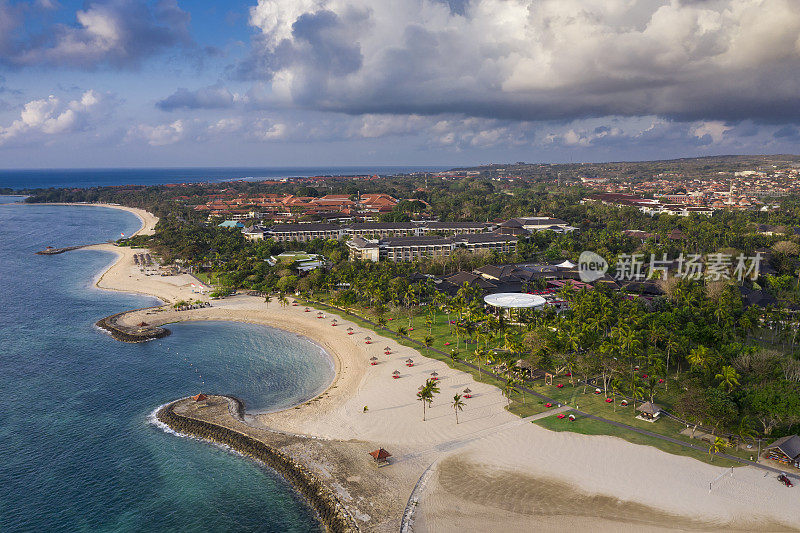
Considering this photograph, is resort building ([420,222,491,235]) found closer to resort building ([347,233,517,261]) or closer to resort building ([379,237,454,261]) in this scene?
resort building ([347,233,517,261])

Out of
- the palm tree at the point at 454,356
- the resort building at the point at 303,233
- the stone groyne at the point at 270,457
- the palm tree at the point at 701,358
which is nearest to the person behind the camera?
the stone groyne at the point at 270,457

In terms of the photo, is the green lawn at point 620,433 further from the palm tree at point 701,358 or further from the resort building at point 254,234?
the resort building at point 254,234

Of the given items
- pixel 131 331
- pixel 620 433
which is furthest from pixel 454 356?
pixel 131 331

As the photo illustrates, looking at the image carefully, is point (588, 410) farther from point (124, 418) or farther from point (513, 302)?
point (124, 418)

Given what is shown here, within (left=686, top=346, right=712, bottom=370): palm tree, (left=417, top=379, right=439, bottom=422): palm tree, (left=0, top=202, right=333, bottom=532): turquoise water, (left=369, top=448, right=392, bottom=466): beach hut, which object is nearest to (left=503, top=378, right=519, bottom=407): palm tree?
(left=417, top=379, right=439, bottom=422): palm tree

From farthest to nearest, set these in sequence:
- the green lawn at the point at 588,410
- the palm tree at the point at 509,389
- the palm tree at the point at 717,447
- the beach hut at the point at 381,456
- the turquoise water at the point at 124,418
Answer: the palm tree at the point at 509,389 → the green lawn at the point at 588,410 → the beach hut at the point at 381,456 → the palm tree at the point at 717,447 → the turquoise water at the point at 124,418

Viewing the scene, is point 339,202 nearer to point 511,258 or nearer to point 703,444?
point 511,258

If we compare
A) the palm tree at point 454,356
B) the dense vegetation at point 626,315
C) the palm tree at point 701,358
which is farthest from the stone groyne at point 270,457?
the palm tree at point 701,358
